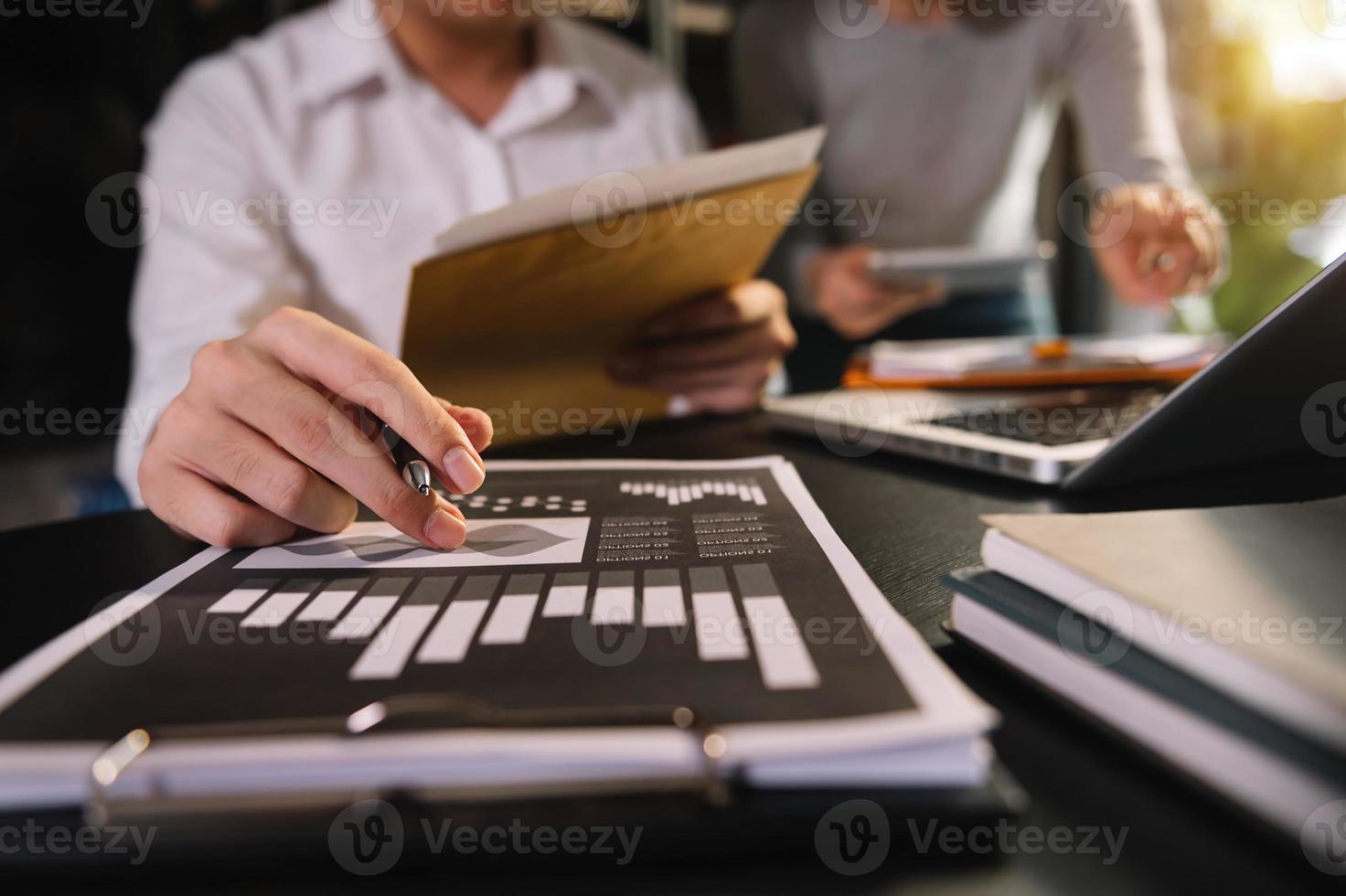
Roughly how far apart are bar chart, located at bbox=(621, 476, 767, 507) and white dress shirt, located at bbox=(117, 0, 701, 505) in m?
0.53

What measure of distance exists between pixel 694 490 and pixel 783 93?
1.15 m

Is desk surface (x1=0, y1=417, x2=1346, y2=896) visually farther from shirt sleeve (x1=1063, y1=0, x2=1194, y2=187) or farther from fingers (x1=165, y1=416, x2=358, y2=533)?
shirt sleeve (x1=1063, y1=0, x2=1194, y2=187)

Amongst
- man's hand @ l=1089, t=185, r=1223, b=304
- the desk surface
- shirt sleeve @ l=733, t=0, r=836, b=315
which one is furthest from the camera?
shirt sleeve @ l=733, t=0, r=836, b=315

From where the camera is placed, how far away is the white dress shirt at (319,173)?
0.90m

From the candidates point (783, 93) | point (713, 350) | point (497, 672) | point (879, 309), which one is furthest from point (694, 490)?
point (783, 93)

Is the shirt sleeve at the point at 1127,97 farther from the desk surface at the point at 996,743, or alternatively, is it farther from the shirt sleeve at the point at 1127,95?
the desk surface at the point at 996,743

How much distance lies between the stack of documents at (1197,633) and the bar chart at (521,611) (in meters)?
0.08

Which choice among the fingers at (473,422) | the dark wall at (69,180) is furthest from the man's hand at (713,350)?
the dark wall at (69,180)

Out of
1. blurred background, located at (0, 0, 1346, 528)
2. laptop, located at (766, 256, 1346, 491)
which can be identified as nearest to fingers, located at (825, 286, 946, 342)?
laptop, located at (766, 256, 1346, 491)

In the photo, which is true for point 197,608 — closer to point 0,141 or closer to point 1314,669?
point 1314,669

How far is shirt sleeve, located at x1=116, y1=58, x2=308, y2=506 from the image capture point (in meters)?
0.86

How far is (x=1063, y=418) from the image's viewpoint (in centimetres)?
61

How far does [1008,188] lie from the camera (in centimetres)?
150

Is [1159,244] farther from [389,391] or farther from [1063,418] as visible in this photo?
[389,391]
